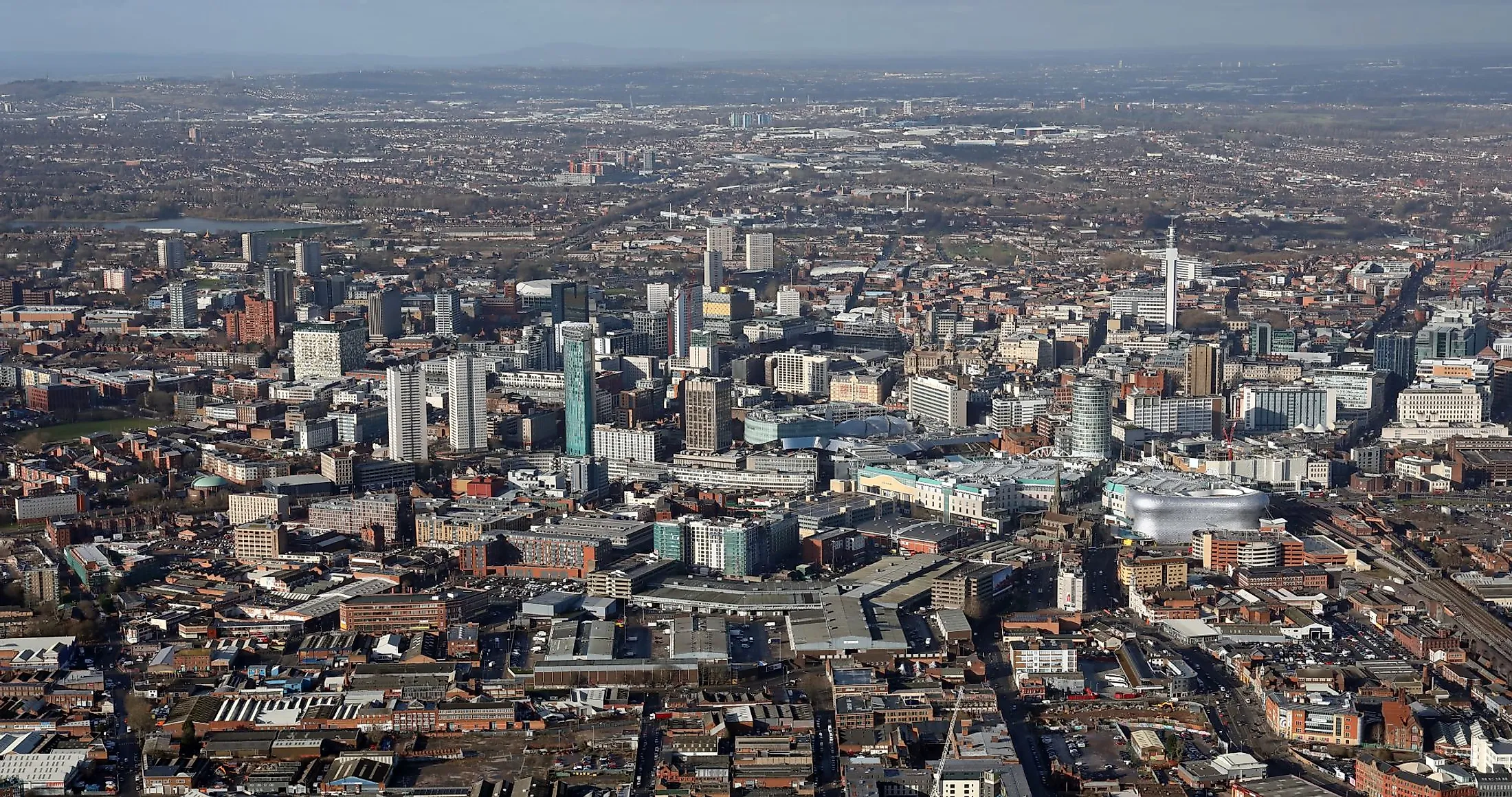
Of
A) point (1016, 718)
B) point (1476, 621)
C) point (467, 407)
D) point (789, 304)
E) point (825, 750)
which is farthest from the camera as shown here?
point (789, 304)

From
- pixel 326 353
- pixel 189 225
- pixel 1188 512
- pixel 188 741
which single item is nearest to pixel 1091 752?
pixel 188 741

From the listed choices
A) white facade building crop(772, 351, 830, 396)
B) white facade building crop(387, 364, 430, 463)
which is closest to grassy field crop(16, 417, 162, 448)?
white facade building crop(387, 364, 430, 463)

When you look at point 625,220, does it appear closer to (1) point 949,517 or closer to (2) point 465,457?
(2) point 465,457

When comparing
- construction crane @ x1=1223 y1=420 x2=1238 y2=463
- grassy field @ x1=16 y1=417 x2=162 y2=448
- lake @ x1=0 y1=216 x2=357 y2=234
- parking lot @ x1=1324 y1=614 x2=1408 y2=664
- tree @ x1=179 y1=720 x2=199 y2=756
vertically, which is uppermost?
lake @ x1=0 y1=216 x2=357 y2=234

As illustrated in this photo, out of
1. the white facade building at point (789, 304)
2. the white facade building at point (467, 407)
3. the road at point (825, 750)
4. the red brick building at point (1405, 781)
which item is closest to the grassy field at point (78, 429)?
the white facade building at point (467, 407)

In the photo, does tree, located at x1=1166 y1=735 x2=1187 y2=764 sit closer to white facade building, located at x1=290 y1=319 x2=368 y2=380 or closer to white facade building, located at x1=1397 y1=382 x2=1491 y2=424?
white facade building, located at x1=1397 y1=382 x2=1491 y2=424

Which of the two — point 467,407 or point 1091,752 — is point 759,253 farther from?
point 1091,752

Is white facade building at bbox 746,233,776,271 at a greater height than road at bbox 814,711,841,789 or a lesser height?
greater

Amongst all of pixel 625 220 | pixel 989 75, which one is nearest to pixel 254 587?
Result: pixel 625 220
